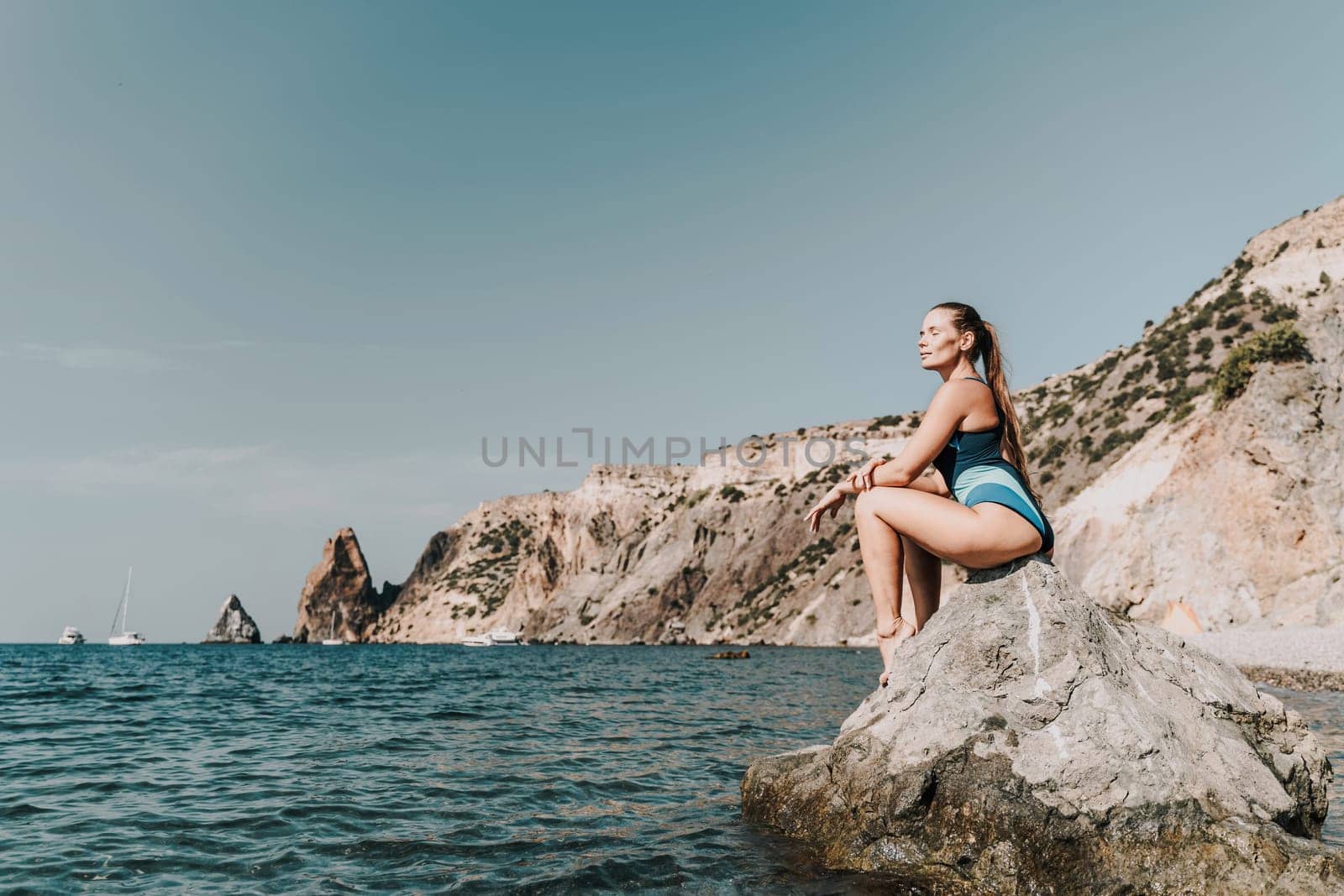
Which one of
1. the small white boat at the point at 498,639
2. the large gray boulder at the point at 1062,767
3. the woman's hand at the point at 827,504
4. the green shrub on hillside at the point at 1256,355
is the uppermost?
the green shrub on hillside at the point at 1256,355

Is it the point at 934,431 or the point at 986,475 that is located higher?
the point at 934,431

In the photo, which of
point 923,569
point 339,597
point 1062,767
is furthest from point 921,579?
point 339,597

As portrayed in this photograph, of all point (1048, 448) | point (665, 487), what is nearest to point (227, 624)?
point (665, 487)

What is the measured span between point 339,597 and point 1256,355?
13575cm

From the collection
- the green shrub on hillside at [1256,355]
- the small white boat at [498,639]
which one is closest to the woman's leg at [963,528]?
the green shrub on hillside at [1256,355]

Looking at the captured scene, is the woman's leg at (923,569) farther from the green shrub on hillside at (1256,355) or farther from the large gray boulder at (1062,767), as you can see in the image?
the green shrub on hillside at (1256,355)

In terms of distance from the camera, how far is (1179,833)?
15.7 ft

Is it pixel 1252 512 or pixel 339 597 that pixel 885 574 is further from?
pixel 339 597

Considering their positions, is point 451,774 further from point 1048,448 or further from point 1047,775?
point 1048,448

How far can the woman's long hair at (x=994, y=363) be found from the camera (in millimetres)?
6180

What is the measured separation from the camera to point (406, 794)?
8.18m

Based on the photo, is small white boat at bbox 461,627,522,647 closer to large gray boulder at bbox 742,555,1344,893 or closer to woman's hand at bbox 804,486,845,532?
woman's hand at bbox 804,486,845,532

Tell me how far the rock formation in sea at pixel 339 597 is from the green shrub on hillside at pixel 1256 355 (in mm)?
131984

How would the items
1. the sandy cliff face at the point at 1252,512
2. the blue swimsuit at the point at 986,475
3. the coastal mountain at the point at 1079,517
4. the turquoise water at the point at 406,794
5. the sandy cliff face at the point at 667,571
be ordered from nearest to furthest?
the turquoise water at the point at 406,794
the blue swimsuit at the point at 986,475
the sandy cliff face at the point at 1252,512
the coastal mountain at the point at 1079,517
the sandy cliff face at the point at 667,571
